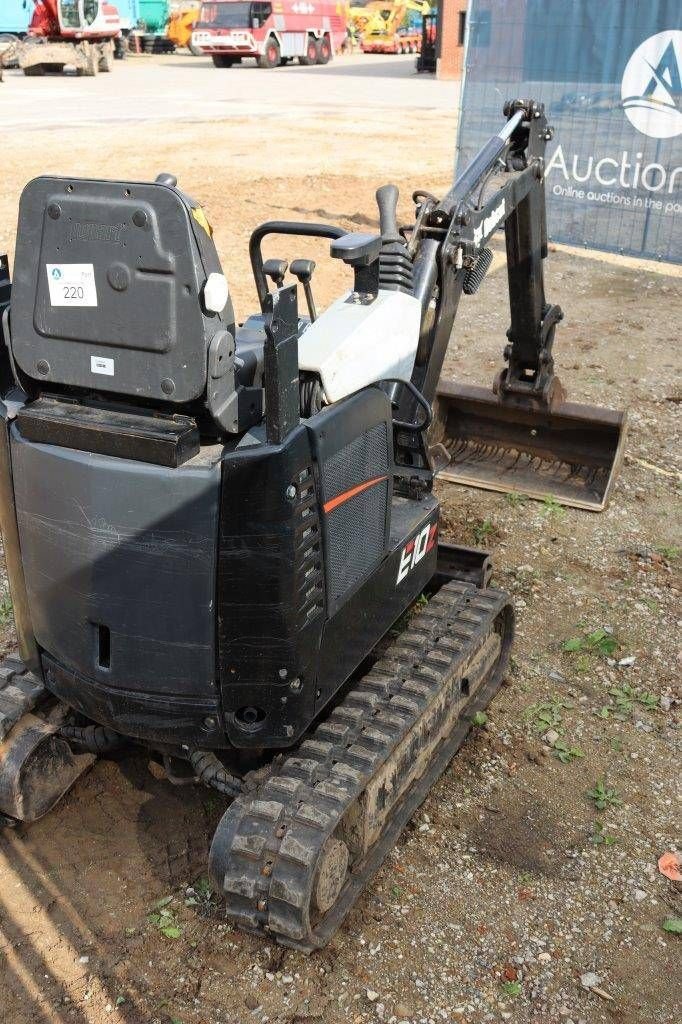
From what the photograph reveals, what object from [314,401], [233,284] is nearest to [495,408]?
[314,401]

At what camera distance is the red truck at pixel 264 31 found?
1372 inches

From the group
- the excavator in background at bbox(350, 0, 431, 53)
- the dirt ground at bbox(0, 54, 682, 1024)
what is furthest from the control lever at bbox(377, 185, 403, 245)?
the excavator in background at bbox(350, 0, 431, 53)

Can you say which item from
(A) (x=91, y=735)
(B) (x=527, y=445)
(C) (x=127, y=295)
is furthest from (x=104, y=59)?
(C) (x=127, y=295)

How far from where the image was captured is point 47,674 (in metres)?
3.38

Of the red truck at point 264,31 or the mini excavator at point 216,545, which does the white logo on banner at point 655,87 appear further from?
the red truck at point 264,31

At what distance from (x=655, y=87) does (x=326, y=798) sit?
9.56 m

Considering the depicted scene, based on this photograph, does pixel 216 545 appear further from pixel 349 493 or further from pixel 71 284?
pixel 71 284

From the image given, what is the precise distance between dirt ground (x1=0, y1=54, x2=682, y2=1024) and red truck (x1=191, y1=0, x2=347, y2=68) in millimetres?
33315

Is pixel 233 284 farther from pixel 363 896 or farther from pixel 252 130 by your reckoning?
pixel 252 130

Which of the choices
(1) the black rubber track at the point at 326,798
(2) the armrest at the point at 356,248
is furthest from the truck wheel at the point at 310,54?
(1) the black rubber track at the point at 326,798

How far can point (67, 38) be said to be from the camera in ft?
108

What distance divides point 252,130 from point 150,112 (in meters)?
3.67

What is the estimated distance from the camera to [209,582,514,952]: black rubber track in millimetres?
2998

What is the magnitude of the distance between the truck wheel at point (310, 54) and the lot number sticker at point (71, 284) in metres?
38.8
